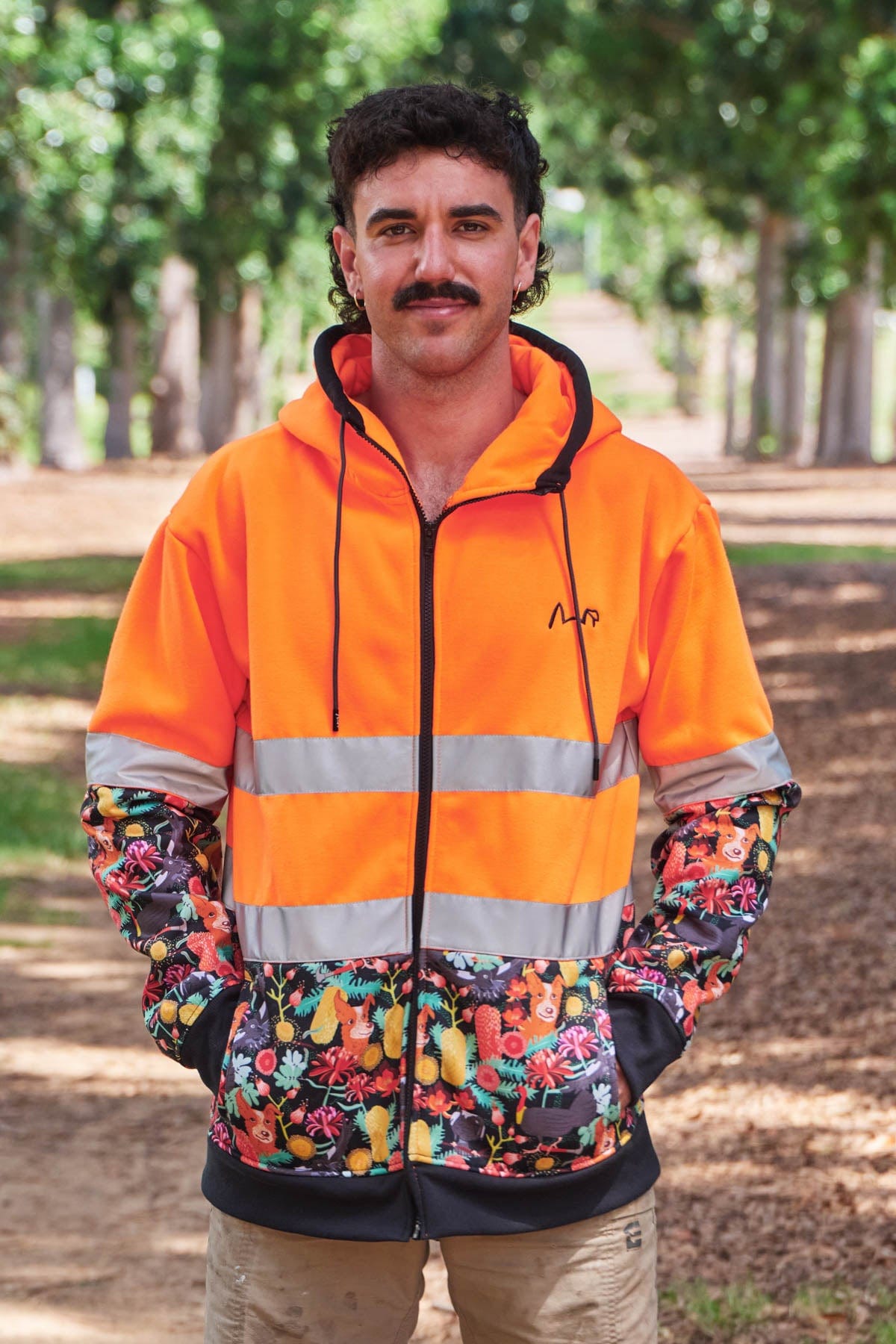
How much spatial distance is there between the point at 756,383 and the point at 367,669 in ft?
129

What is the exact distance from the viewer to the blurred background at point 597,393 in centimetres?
507

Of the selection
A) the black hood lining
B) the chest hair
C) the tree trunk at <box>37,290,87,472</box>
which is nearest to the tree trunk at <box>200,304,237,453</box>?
the tree trunk at <box>37,290,87,472</box>

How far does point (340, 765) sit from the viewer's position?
263cm

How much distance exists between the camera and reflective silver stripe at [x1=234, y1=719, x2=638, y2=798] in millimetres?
2617

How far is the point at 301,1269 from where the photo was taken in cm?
263

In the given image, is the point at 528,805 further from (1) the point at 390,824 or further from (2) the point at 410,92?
(2) the point at 410,92

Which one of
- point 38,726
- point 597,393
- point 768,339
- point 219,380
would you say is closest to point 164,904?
point 38,726

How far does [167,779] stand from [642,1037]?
80 cm

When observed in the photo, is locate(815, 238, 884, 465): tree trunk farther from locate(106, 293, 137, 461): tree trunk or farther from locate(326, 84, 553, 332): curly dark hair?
locate(326, 84, 553, 332): curly dark hair

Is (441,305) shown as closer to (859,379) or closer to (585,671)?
(585,671)

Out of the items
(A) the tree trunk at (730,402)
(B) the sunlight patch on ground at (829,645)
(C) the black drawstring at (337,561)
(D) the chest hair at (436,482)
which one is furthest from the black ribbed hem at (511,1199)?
(A) the tree trunk at (730,402)

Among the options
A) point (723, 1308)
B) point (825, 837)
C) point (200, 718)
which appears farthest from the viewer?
point (825, 837)

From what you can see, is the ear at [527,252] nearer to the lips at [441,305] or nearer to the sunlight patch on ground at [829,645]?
the lips at [441,305]

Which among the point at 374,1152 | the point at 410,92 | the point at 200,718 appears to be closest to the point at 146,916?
the point at 200,718
